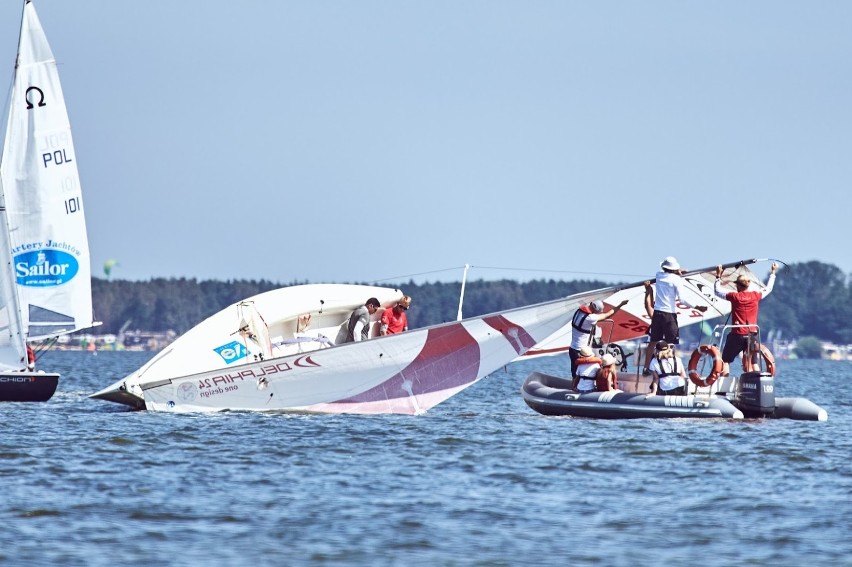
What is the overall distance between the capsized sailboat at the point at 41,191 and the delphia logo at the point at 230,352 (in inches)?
217

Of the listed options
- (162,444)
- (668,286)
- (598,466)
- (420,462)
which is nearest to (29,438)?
(162,444)

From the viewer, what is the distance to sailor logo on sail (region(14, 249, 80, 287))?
91.6 ft

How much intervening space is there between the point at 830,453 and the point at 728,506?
4.51m

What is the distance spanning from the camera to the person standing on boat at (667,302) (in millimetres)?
21016

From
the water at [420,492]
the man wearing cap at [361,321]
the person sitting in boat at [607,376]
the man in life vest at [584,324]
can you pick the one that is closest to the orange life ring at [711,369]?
the water at [420,492]

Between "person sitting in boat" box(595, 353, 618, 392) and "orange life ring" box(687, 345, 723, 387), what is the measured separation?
3.66ft

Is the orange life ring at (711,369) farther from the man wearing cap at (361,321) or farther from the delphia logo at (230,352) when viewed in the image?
the delphia logo at (230,352)

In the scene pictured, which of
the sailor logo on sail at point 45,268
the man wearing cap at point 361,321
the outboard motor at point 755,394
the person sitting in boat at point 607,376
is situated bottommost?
the outboard motor at point 755,394

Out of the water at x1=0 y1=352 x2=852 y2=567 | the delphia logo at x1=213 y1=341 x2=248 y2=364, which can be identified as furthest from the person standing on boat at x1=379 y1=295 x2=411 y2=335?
the water at x1=0 y1=352 x2=852 y2=567

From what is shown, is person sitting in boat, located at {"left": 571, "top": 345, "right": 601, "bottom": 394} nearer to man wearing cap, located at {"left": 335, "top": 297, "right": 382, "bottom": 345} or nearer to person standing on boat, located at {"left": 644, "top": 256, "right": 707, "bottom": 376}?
person standing on boat, located at {"left": 644, "top": 256, "right": 707, "bottom": 376}

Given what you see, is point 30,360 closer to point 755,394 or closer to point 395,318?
point 395,318

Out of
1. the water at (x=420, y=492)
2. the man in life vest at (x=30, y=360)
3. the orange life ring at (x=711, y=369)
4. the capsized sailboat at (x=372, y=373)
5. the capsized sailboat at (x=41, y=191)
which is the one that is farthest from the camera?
the capsized sailboat at (x=41, y=191)

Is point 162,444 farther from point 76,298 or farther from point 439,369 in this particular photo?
point 76,298

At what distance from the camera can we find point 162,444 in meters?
18.0
